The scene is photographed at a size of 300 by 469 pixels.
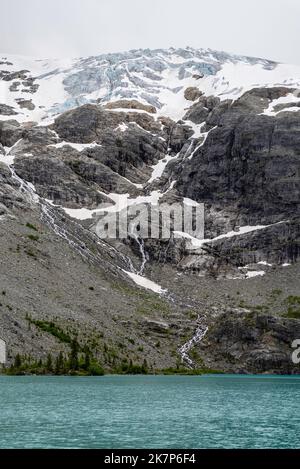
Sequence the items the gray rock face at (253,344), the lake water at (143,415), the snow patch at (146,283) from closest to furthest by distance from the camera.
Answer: the lake water at (143,415), the gray rock face at (253,344), the snow patch at (146,283)

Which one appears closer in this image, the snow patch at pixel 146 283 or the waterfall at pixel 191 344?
the waterfall at pixel 191 344

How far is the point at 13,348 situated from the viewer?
10712cm

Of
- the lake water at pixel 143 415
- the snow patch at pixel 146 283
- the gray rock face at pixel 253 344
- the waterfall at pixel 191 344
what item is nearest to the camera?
the lake water at pixel 143 415

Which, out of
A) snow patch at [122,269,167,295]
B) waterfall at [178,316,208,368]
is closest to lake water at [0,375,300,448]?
waterfall at [178,316,208,368]

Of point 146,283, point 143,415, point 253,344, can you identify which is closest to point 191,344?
point 253,344

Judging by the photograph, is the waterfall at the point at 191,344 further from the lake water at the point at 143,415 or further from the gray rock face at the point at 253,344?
the lake water at the point at 143,415

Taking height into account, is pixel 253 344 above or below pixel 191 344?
above

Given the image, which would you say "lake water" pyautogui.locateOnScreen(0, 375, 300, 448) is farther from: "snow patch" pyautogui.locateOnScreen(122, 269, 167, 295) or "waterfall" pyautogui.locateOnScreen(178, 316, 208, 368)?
"snow patch" pyautogui.locateOnScreen(122, 269, 167, 295)

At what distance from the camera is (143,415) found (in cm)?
6200

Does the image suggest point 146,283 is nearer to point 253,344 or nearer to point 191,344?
point 191,344

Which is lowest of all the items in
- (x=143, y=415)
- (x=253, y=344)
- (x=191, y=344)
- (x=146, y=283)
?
(x=143, y=415)

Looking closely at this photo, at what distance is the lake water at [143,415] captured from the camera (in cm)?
4762

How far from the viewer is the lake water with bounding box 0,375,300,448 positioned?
156 ft

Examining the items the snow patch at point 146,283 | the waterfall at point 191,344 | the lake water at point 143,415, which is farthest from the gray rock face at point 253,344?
the lake water at point 143,415
